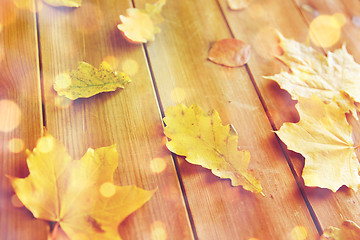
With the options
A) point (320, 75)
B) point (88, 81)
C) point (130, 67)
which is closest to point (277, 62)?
point (320, 75)

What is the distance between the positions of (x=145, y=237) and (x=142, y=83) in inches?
17.1

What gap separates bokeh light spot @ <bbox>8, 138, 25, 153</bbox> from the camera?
2.42 feet

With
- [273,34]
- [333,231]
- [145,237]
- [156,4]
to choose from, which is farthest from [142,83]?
[333,231]

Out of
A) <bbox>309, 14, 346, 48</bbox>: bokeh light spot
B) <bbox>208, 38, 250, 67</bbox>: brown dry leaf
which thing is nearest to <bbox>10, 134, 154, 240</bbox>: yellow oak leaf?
<bbox>208, 38, 250, 67</bbox>: brown dry leaf

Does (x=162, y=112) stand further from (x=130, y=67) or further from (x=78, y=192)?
(x=78, y=192)

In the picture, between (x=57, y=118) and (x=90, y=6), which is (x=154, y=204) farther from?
(x=90, y=6)

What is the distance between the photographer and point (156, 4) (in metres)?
1.06

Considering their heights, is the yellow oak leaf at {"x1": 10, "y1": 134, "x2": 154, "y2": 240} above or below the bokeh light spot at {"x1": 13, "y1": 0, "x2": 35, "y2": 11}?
below

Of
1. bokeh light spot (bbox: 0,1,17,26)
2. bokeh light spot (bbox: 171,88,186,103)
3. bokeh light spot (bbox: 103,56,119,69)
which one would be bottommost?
bokeh light spot (bbox: 171,88,186,103)

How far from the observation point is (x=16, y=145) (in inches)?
29.3

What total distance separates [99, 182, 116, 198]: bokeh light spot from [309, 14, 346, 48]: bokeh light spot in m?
0.89

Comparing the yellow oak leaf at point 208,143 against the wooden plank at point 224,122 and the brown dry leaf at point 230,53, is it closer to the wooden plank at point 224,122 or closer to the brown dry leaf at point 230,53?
the wooden plank at point 224,122

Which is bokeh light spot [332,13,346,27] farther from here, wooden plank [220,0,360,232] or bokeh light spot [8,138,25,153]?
bokeh light spot [8,138,25,153]

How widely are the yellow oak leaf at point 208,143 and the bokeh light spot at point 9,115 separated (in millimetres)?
377
